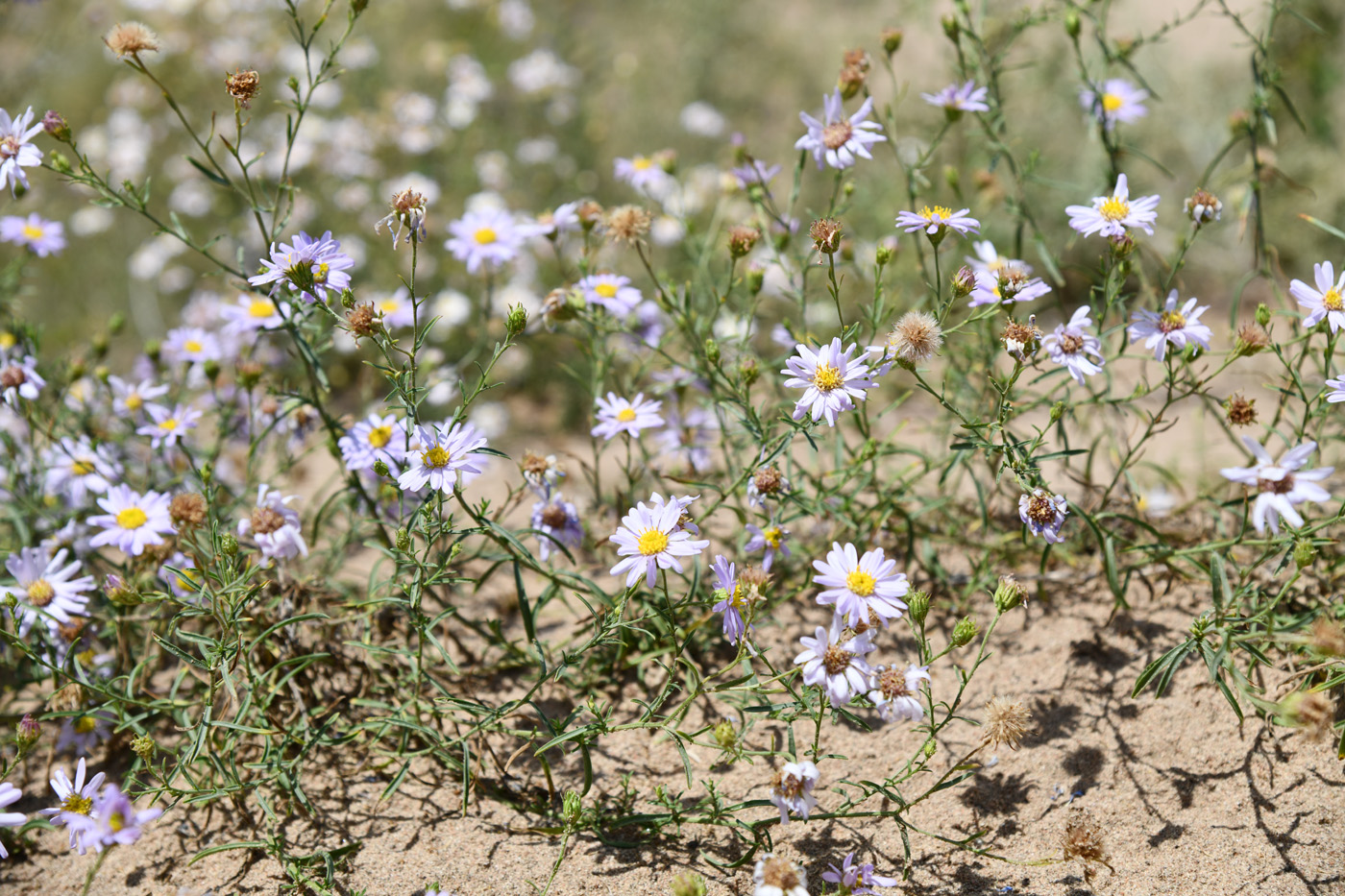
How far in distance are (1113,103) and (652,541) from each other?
1999mm

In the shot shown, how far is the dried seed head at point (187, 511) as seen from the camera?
2018mm

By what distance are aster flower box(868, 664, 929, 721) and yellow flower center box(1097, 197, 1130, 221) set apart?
1.11 metres

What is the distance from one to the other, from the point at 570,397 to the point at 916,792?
293 cm

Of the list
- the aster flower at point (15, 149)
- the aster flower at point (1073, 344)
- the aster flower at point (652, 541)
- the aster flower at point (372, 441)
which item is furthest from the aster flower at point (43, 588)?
the aster flower at point (1073, 344)

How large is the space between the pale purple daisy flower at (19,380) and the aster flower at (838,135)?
2.17 m

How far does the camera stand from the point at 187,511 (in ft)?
6.64

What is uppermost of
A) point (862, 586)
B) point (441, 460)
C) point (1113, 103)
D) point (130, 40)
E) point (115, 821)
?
point (1113, 103)

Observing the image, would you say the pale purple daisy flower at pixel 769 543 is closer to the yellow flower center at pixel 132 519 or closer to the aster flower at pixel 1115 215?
the aster flower at pixel 1115 215

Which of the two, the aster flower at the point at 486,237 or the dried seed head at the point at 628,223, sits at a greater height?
the aster flower at the point at 486,237

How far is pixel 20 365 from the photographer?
263 centimetres

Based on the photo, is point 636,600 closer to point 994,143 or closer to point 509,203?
point 994,143

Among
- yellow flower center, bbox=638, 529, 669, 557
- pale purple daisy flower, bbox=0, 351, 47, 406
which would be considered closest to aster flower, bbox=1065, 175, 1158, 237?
yellow flower center, bbox=638, 529, 669, 557

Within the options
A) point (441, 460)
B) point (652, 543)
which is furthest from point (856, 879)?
point (441, 460)

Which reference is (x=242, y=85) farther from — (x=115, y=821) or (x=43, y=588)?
(x=115, y=821)
